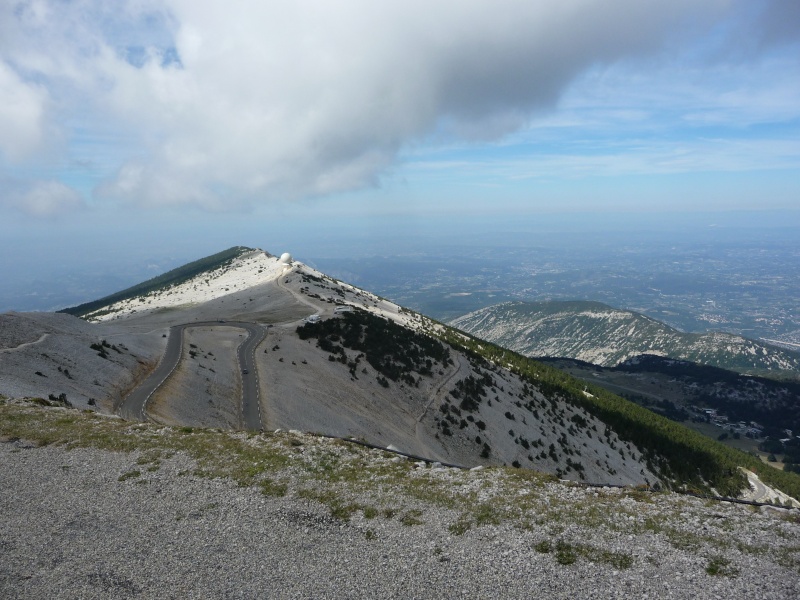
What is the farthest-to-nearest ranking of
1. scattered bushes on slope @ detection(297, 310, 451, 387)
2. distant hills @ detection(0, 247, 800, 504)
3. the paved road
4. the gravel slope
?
scattered bushes on slope @ detection(297, 310, 451, 387), distant hills @ detection(0, 247, 800, 504), the paved road, the gravel slope

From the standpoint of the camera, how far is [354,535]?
45.6 ft

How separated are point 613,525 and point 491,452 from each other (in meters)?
26.2

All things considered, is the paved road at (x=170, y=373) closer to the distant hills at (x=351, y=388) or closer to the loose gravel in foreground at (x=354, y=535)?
the distant hills at (x=351, y=388)

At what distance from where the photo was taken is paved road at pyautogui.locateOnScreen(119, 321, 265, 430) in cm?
2888

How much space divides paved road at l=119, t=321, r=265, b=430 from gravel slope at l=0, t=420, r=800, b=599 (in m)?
11.8

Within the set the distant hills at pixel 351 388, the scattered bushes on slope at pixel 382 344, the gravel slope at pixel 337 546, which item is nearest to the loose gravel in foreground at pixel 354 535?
the gravel slope at pixel 337 546

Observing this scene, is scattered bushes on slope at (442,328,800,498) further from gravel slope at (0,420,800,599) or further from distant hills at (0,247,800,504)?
gravel slope at (0,420,800,599)

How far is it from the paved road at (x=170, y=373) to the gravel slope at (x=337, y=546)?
38.6 ft

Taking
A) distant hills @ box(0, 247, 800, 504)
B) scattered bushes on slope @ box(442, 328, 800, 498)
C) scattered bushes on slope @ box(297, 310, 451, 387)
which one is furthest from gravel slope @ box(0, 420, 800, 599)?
scattered bushes on slope @ box(442, 328, 800, 498)

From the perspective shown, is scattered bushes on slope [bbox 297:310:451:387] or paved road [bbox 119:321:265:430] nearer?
paved road [bbox 119:321:265:430]

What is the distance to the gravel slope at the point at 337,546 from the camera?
11.4 metres

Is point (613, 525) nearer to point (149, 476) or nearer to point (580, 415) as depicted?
point (149, 476)

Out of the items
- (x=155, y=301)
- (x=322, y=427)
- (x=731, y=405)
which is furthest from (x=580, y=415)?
(x=731, y=405)

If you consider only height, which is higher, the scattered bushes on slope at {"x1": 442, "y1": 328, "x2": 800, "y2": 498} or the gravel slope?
the gravel slope
